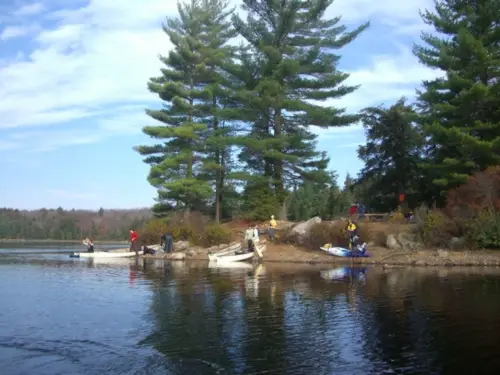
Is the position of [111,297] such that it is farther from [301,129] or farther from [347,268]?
[301,129]

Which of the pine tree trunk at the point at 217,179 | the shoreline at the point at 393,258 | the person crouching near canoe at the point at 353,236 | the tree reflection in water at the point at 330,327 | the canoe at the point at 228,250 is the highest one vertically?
the pine tree trunk at the point at 217,179

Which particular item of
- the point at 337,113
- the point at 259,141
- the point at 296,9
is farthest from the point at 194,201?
the point at 296,9

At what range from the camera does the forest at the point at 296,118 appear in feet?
106

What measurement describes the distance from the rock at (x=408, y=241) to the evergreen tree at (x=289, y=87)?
39.6ft

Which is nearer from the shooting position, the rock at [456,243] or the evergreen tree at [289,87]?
the rock at [456,243]

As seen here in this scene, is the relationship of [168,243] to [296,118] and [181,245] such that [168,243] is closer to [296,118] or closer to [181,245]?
[181,245]

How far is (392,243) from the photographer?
28.6m

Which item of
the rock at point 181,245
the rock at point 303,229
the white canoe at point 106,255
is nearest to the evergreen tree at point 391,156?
the rock at point 303,229

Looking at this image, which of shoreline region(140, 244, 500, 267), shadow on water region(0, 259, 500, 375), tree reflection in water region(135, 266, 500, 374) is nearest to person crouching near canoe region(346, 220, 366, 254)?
shoreline region(140, 244, 500, 267)

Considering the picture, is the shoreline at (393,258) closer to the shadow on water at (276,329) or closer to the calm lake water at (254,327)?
the calm lake water at (254,327)

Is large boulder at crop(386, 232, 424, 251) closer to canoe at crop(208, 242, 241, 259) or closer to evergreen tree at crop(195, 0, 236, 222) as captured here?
canoe at crop(208, 242, 241, 259)

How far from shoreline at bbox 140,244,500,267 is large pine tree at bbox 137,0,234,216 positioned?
15180 millimetres

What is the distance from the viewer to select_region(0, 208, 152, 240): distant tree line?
405 feet

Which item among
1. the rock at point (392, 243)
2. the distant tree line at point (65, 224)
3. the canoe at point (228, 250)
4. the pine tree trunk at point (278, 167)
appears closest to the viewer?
the rock at point (392, 243)
